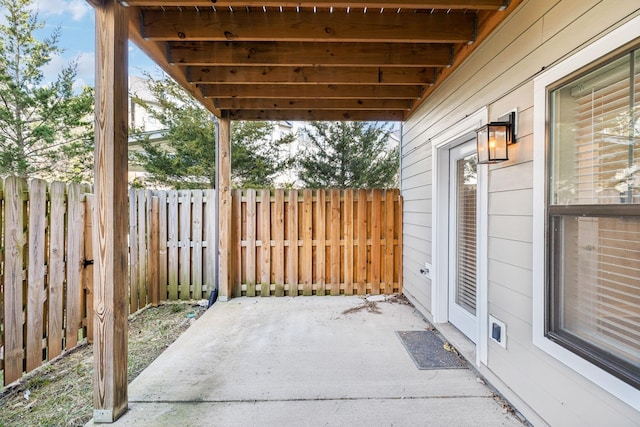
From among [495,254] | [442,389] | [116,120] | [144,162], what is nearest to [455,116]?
[495,254]

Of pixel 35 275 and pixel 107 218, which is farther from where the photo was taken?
pixel 35 275

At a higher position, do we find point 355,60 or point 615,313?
point 355,60

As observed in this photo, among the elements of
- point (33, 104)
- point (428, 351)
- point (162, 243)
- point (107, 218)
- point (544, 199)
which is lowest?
point (428, 351)

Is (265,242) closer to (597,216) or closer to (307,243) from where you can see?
(307,243)

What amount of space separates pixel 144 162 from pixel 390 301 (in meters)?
5.49

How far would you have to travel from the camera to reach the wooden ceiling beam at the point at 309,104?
379 cm

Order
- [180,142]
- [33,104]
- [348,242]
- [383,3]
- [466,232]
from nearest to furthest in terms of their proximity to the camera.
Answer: [383,3] < [466,232] < [348,242] < [33,104] < [180,142]

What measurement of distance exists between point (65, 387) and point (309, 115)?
375 centimetres

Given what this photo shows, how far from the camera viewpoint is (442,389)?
2.07 m

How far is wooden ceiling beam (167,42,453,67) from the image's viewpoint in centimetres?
264

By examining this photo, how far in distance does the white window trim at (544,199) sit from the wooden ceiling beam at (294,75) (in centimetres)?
164

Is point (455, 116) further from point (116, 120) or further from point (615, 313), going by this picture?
point (116, 120)

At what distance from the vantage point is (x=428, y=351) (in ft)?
8.65

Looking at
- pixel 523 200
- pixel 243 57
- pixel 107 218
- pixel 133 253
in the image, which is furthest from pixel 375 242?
pixel 107 218
